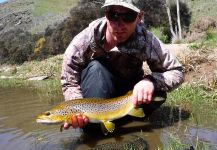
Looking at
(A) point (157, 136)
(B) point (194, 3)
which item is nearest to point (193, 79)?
(A) point (157, 136)

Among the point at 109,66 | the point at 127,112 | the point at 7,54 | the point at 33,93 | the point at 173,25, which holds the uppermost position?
the point at 109,66

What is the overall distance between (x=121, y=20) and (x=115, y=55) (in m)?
0.65

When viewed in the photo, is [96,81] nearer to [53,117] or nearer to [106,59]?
[106,59]

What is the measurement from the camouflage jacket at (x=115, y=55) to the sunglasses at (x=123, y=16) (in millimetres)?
406

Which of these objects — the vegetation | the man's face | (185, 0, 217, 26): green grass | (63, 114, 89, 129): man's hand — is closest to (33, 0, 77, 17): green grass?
the vegetation

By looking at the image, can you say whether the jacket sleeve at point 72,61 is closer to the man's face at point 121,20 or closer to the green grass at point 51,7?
the man's face at point 121,20

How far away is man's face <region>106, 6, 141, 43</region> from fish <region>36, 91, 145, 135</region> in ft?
1.95

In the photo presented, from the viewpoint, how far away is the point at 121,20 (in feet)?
12.4

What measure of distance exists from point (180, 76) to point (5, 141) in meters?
1.93

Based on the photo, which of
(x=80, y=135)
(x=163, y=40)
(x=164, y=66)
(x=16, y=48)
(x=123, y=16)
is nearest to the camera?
(x=123, y=16)

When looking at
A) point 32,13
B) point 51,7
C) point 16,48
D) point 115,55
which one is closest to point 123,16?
point 115,55

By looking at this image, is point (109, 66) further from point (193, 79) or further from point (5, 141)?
point (193, 79)

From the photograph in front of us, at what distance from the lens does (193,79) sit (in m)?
7.08

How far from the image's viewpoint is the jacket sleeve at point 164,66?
4.25 meters
